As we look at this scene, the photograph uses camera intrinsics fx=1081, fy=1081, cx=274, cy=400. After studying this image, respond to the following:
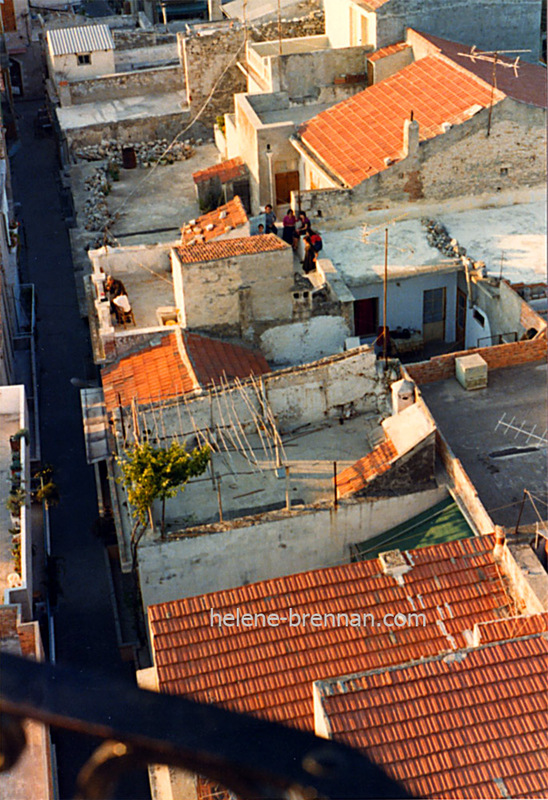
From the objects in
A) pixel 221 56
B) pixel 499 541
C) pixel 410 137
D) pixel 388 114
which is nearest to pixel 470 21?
pixel 388 114

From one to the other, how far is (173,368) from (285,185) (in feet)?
43.1

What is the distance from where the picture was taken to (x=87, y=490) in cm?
2858

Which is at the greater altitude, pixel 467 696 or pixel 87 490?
pixel 467 696

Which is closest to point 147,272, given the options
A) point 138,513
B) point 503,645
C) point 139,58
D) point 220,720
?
point 138,513

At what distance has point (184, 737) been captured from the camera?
3607mm

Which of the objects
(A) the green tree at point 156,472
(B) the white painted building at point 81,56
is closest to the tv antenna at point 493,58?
(B) the white painted building at point 81,56

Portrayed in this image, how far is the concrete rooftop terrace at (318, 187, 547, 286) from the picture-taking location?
29547 mm

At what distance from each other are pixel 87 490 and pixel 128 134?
67.6 feet

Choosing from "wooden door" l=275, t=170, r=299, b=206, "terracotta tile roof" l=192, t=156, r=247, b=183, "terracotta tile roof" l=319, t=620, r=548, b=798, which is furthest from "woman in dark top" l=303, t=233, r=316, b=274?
"terracotta tile roof" l=319, t=620, r=548, b=798

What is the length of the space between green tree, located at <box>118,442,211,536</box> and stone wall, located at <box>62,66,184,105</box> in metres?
29.7

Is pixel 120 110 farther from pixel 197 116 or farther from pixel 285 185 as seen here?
pixel 285 185

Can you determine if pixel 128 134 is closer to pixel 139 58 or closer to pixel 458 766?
pixel 139 58

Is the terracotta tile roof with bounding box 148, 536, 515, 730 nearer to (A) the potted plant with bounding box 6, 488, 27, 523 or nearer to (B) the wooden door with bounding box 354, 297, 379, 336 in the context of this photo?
(A) the potted plant with bounding box 6, 488, 27, 523

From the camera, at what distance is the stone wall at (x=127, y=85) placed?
46750 millimetres
